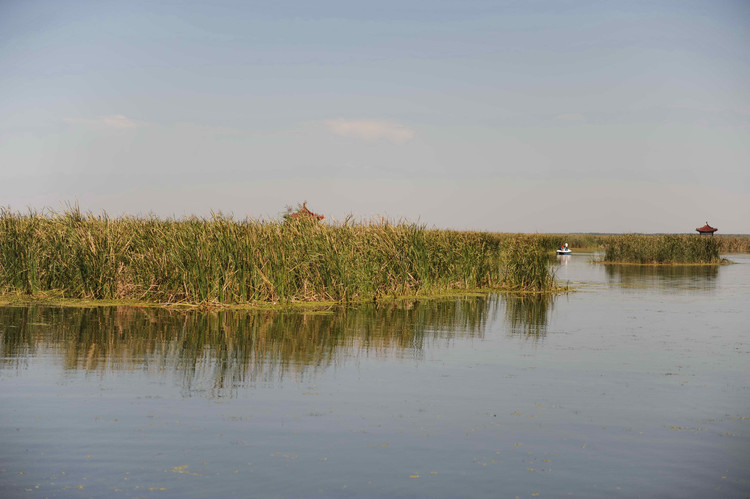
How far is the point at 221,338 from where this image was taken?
1588 centimetres

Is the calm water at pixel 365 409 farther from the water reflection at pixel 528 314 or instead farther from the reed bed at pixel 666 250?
the reed bed at pixel 666 250

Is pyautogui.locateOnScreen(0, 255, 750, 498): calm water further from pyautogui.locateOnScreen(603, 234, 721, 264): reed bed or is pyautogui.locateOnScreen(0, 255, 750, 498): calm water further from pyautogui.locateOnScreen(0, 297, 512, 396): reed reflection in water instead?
pyautogui.locateOnScreen(603, 234, 721, 264): reed bed

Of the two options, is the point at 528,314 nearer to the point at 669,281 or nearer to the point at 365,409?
the point at 365,409

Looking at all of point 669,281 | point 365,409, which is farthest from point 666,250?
point 365,409

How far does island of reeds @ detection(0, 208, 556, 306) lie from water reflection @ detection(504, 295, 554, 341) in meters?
3.36

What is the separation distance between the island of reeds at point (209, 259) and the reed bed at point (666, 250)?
37.8 metres

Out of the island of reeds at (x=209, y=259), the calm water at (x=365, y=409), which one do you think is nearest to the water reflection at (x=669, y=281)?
the island of reeds at (x=209, y=259)

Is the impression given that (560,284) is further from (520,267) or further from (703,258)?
(703,258)

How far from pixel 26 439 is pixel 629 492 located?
20.2 feet

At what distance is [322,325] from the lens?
1828cm

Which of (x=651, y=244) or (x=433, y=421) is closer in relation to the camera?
(x=433, y=421)

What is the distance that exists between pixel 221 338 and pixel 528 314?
9.88 meters

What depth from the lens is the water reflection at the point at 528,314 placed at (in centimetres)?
1825

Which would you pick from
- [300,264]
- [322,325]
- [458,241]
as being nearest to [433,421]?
[322,325]
